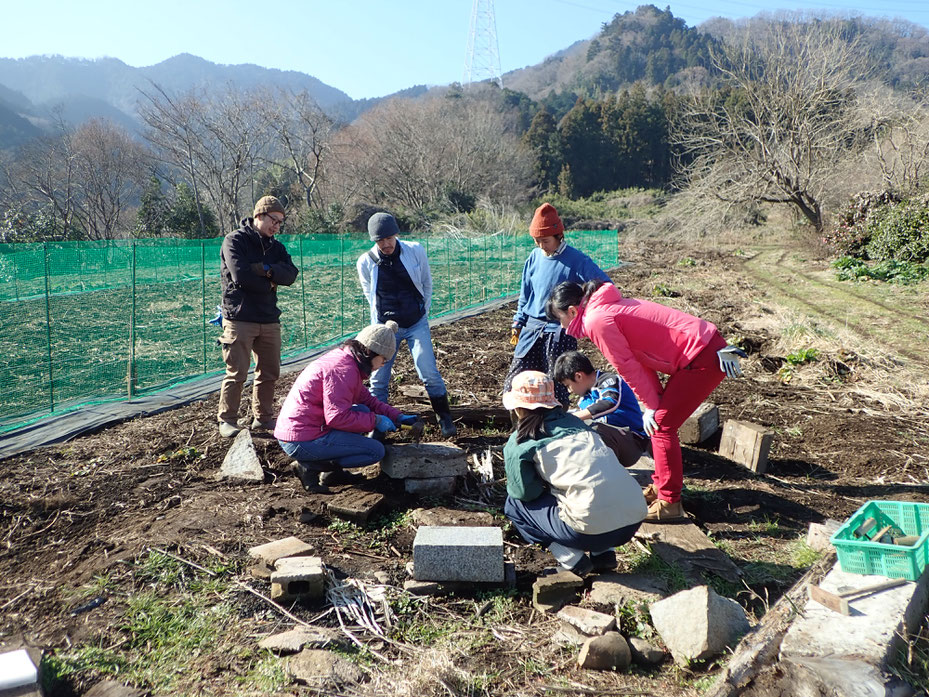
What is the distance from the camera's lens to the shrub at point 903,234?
49.9ft

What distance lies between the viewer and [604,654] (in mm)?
2627

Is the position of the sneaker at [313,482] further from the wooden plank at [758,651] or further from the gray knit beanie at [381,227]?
the wooden plank at [758,651]

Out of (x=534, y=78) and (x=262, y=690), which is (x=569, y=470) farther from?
(x=534, y=78)

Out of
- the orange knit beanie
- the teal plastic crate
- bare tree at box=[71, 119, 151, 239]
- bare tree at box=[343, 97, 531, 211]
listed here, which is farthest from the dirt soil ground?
bare tree at box=[71, 119, 151, 239]

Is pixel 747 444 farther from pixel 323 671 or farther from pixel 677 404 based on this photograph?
pixel 323 671

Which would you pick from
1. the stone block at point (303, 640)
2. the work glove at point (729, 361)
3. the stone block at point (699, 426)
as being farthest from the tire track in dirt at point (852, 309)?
the stone block at point (303, 640)

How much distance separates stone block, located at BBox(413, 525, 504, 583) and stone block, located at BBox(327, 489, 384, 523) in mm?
690

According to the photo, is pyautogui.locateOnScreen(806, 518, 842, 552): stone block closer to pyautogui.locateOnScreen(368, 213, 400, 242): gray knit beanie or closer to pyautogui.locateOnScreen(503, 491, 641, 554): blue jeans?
pyautogui.locateOnScreen(503, 491, 641, 554): blue jeans

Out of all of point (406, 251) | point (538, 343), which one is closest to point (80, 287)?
point (406, 251)

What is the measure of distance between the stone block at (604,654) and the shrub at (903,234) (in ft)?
52.3

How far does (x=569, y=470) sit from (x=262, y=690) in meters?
1.54

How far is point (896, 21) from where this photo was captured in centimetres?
7656

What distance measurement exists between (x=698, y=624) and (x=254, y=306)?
12.7 feet

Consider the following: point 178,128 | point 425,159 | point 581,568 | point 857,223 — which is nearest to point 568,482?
point 581,568
